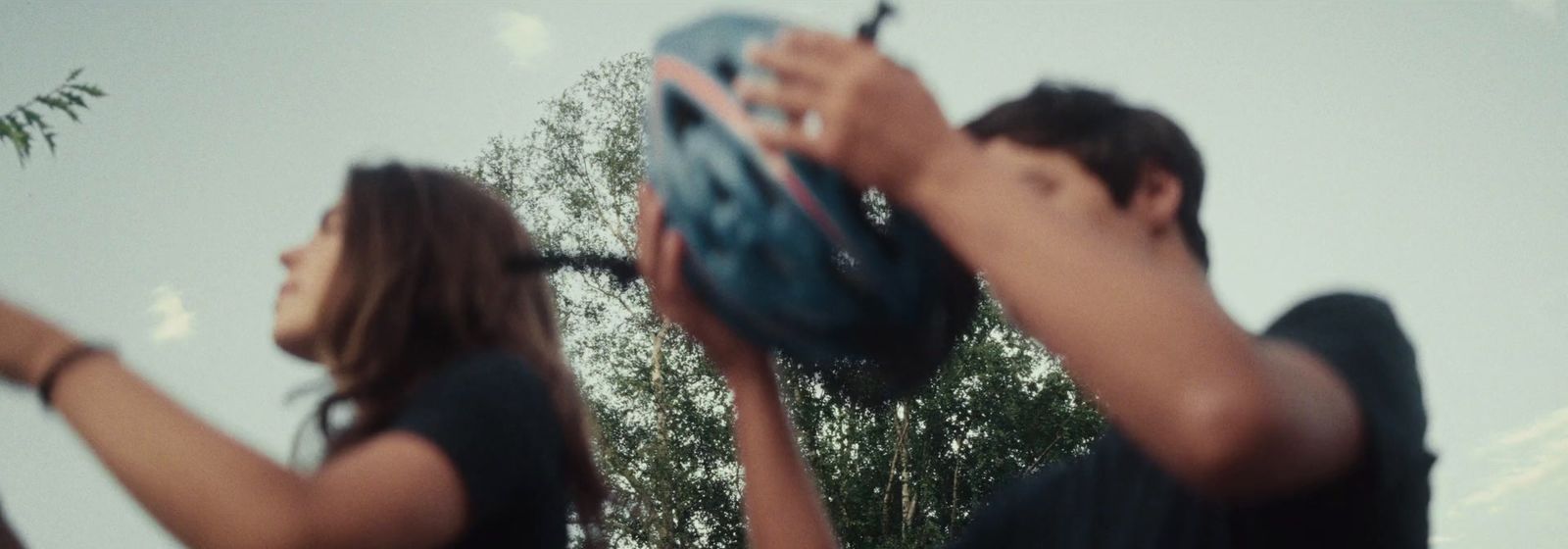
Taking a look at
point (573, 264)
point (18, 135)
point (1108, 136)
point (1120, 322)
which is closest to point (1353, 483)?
point (1120, 322)

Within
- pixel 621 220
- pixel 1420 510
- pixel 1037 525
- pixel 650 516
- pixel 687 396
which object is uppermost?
pixel 621 220

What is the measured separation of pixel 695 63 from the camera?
1788 mm

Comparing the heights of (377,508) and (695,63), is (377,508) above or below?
below

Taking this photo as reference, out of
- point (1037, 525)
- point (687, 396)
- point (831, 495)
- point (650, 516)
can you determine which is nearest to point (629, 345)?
point (687, 396)

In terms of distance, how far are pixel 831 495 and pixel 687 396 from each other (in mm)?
2962

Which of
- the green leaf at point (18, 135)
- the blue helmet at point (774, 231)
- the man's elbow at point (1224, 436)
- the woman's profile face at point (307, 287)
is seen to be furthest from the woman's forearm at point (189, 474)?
the green leaf at point (18, 135)

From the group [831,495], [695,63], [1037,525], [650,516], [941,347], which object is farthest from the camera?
[831,495]

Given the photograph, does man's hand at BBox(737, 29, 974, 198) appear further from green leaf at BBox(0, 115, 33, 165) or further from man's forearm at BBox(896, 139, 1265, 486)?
green leaf at BBox(0, 115, 33, 165)

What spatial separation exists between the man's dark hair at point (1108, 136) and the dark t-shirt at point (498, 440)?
979 mm

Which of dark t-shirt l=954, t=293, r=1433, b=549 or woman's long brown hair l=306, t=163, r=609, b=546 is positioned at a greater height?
woman's long brown hair l=306, t=163, r=609, b=546

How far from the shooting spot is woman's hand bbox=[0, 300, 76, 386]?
5.62 ft

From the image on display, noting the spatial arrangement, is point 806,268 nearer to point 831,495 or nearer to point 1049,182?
point 1049,182

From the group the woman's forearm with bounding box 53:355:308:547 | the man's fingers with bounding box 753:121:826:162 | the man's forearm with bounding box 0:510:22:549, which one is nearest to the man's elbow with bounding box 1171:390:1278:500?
the man's fingers with bounding box 753:121:826:162

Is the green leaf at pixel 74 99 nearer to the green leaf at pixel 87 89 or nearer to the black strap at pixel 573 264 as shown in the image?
the green leaf at pixel 87 89
